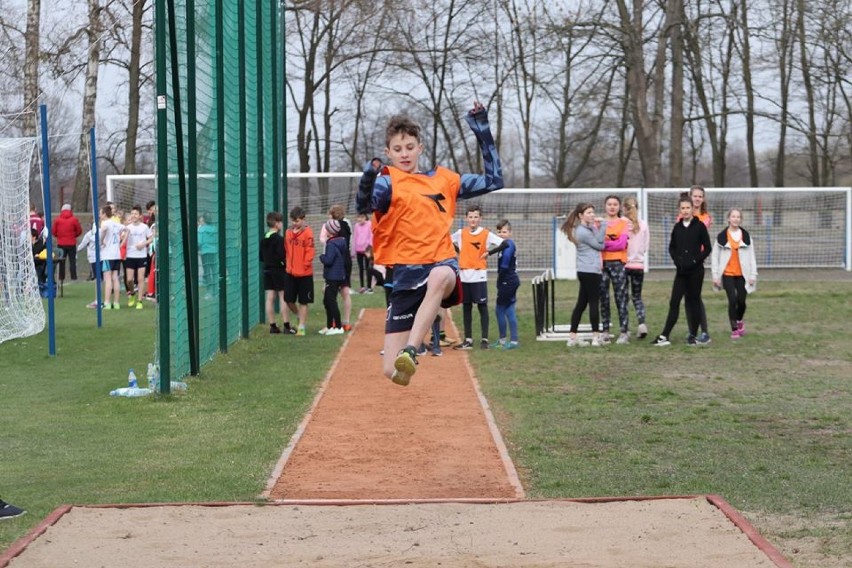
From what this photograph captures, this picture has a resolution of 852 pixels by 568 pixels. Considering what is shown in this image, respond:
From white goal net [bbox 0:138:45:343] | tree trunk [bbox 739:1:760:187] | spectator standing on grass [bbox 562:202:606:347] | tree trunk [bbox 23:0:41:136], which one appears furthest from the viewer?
tree trunk [bbox 739:1:760:187]

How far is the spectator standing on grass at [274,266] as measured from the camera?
1858 cm

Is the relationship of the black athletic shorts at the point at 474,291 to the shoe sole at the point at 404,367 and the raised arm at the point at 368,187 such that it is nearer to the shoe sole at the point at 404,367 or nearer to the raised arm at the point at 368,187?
the raised arm at the point at 368,187

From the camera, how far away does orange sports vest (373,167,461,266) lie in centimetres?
815

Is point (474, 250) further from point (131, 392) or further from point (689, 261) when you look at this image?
point (131, 392)

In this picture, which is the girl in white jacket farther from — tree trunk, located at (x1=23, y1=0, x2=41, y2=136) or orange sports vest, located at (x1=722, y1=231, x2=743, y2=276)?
tree trunk, located at (x1=23, y1=0, x2=41, y2=136)

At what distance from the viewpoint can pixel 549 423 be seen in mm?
10484

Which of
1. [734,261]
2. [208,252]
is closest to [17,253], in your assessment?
[208,252]

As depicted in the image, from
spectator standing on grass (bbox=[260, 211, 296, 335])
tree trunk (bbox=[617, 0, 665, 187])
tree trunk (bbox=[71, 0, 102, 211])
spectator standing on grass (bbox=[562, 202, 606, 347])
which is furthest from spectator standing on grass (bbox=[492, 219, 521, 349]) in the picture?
tree trunk (bbox=[617, 0, 665, 187])

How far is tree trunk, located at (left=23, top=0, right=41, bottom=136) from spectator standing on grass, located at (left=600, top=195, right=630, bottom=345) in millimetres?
19962

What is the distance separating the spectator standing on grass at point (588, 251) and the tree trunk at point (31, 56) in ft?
65.2

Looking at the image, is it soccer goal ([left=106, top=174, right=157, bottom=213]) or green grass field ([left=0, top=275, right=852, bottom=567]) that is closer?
green grass field ([left=0, top=275, right=852, bottom=567])

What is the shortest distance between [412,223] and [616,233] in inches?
341

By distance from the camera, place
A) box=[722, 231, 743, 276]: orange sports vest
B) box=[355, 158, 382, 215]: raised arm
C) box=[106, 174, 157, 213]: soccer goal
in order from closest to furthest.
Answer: box=[355, 158, 382, 215]: raised arm < box=[722, 231, 743, 276]: orange sports vest < box=[106, 174, 157, 213]: soccer goal

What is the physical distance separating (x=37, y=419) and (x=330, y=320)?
8.27 meters
